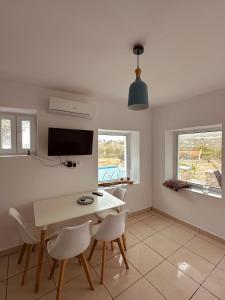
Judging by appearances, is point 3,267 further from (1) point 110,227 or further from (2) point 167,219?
(2) point 167,219

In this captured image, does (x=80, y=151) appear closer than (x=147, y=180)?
Yes

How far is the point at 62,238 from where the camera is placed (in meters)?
1.24

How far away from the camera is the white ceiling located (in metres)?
0.92

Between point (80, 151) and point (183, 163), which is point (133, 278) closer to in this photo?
point (80, 151)

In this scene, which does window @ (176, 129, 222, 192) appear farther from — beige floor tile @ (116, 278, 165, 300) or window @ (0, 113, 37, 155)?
window @ (0, 113, 37, 155)

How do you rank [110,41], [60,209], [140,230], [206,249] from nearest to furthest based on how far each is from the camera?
[110,41]
[60,209]
[206,249]
[140,230]

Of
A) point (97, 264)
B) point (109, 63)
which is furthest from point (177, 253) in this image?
point (109, 63)

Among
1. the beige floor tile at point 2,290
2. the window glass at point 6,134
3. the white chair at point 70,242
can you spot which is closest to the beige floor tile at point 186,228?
the white chair at point 70,242

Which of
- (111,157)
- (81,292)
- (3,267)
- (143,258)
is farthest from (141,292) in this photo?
(111,157)

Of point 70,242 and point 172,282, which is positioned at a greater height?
point 70,242

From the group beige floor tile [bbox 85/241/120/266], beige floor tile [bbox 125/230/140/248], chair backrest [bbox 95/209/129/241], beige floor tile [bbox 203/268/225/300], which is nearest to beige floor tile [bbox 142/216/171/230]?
beige floor tile [bbox 125/230/140/248]

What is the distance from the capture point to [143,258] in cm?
189

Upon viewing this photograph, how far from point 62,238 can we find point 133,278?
3.14 feet

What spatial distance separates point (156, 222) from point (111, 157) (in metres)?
1.46
